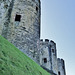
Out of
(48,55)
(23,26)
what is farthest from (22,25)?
(48,55)

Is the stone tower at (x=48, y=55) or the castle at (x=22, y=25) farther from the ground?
the castle at (x=22, y=25)

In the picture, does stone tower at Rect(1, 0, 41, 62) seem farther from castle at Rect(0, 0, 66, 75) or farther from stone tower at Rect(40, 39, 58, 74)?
stone tower at Rect(40, 39, 58, 74)

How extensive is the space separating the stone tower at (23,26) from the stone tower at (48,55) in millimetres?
10574

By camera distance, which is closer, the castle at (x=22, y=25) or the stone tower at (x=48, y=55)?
the castle at (x=22, y=25)

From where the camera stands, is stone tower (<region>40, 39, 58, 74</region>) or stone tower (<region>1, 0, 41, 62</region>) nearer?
stone tower (<region>1, 0, 41, 62</region>)

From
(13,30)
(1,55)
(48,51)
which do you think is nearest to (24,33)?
(13,30)

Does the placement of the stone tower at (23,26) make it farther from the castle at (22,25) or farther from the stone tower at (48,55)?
the stone tower at (48,55)

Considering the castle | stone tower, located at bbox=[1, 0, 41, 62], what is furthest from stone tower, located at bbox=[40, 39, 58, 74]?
stone tower, located at bbox=[1, 0, 41, 62]

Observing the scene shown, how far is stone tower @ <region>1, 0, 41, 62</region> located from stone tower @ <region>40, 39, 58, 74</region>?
10.6 m

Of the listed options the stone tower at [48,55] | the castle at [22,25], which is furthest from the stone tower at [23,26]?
the stone tower at [48,55]

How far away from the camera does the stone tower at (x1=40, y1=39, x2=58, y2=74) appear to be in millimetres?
20188

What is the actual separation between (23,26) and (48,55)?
11.9m

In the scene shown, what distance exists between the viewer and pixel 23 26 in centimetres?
1011

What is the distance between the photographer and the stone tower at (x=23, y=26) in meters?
9.48
